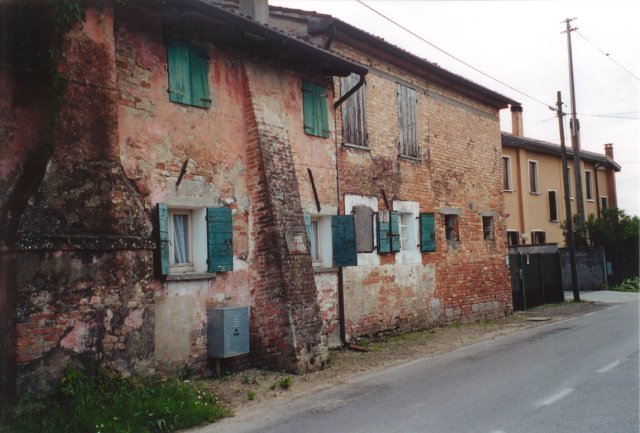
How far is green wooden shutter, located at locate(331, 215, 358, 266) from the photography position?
37.7ft

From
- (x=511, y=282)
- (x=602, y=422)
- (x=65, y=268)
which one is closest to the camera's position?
(x=602, y=422)

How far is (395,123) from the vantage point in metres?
13.8

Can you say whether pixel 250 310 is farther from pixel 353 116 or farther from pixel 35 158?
pixel 353 116

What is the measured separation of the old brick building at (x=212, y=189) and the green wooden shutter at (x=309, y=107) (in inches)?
2.0

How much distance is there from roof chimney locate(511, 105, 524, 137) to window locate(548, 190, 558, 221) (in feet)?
11.2

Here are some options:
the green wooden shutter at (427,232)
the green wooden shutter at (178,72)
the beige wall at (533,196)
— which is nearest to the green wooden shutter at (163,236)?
the green wooden shutter at (178,72)

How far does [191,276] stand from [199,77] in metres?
3.05

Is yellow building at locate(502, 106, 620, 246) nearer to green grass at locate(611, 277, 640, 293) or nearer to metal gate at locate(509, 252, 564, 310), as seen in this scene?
green grass at locate(611, 277, 640, 293)

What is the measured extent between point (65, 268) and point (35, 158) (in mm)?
1303

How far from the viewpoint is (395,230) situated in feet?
43.8

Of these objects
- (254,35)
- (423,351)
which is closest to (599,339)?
(423,351)

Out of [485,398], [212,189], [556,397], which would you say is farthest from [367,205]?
[556,397]

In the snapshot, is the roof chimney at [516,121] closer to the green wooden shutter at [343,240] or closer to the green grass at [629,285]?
the green grass at [629,285]

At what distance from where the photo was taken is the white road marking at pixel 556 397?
21.5ft
